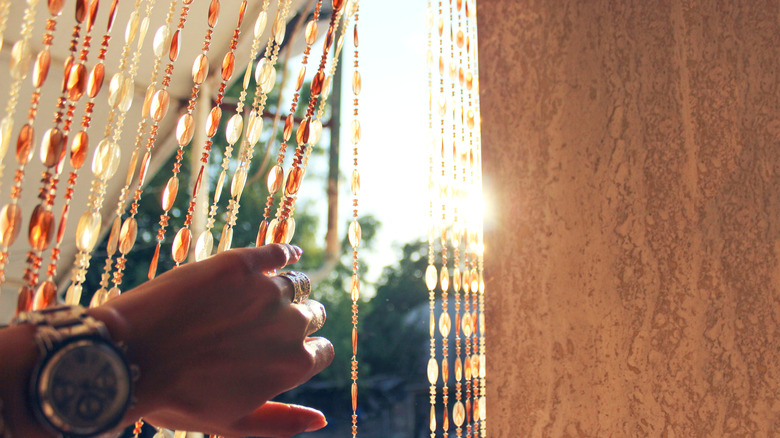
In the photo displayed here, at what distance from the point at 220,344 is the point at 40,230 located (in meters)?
0.24

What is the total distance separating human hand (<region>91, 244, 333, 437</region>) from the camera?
45 centimetres

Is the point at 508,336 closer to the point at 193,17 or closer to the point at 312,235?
the point at 193,17

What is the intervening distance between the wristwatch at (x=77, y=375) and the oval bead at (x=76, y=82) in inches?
12.1

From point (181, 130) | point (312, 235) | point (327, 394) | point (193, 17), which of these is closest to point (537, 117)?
point (181, 130)

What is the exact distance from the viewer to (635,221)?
0.86 m

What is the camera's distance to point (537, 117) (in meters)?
0.93

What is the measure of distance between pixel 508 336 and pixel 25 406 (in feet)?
2.10

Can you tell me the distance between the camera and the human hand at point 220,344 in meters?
0.45

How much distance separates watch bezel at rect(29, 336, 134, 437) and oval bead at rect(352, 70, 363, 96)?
2.12ft

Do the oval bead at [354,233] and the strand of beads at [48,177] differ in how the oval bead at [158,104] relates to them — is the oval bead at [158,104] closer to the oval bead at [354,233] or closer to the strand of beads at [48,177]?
the strand of beads at [48,177]

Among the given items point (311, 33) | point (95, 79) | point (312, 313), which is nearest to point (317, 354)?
point (312, 313)

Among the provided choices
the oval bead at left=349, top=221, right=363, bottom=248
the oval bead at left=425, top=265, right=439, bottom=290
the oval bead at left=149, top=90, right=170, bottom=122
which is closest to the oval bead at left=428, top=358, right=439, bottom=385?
the oval bead at left=425, top=265, right=439, bottom=290

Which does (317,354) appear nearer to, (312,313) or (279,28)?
(312,313)

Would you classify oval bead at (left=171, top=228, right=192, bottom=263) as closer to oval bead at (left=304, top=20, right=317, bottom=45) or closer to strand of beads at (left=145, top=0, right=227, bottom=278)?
strand of beads at (left=145, top=0, right=227, bottom=278)
